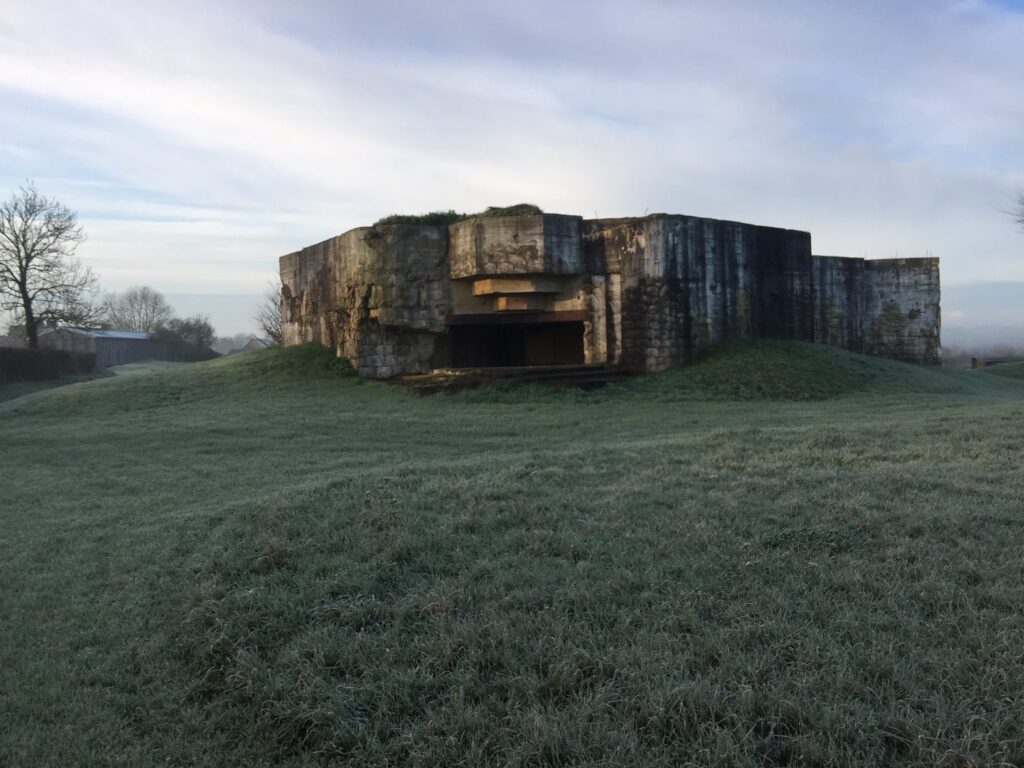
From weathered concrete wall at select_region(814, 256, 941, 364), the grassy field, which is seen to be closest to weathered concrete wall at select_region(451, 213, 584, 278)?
the grassy field

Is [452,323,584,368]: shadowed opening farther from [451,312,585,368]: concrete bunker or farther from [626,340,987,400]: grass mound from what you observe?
[626,340,987,400]: grass mound

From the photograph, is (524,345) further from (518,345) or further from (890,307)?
(890,307)

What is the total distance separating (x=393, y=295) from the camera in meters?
16.4

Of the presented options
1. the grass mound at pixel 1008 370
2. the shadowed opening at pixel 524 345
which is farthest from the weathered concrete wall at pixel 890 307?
the shadowed opening at pixel 524 345

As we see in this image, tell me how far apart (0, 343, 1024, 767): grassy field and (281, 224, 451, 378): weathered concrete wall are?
9.23 m

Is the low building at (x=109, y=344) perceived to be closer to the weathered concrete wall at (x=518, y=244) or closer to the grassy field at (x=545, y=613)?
the weathered concrete wall at (x=518, y=244)

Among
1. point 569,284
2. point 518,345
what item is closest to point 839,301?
point 518,345

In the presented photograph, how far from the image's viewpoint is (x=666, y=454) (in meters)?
7.22

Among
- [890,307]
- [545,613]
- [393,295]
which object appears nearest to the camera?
[545,613]

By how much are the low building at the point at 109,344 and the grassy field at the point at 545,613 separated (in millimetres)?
37469

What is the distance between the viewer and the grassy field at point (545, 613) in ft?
9.13

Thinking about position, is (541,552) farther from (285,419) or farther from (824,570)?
(285,419)

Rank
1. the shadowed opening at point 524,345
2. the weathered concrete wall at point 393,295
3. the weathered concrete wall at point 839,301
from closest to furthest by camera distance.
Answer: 1. the weathered concrete wall at point 393,295
2. the shadowed opening at point 524,345
3. the weathered concrete wall at point 839,301

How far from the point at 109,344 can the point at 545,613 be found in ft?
153
